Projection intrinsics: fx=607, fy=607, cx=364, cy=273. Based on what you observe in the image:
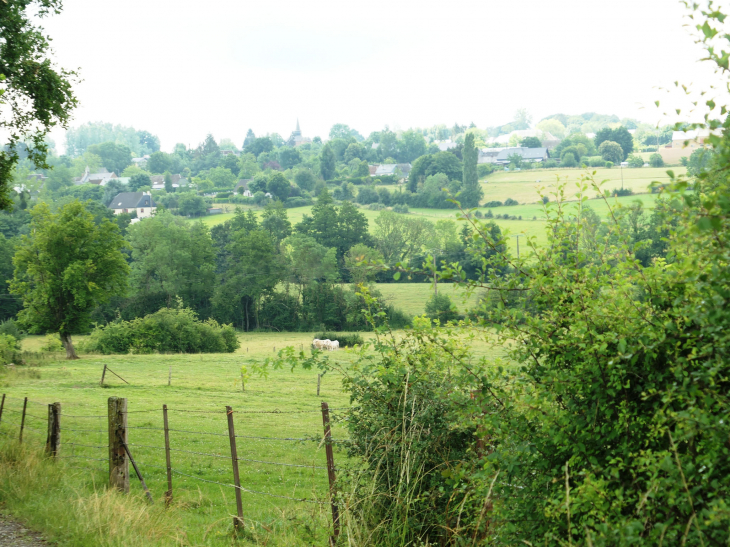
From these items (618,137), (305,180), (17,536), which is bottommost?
(17,536)

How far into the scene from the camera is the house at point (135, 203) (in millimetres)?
125375

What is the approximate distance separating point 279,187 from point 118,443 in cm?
11568

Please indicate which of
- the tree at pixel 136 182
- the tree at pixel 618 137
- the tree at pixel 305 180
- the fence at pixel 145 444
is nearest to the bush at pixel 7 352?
the fence at pixel 145 444

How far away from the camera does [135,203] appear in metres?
127

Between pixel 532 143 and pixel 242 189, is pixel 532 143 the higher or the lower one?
the higher one

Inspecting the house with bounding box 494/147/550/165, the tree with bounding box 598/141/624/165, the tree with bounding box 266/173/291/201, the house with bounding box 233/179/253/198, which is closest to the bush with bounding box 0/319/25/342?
the tree with bounding box 266/173/291/201

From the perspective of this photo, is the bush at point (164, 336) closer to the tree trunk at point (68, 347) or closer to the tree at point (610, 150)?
the tree trunk at point (68, 347)

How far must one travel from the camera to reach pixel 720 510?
2.26 metres

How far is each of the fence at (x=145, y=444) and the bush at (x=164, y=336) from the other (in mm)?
24494

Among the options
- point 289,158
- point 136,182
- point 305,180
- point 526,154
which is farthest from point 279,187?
point 289,158

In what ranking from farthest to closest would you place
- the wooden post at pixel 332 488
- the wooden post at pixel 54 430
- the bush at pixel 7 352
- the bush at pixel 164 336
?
the bush at pixel 164 336 < the bush at pixel 7 352 < the wooden post at pixel 54 430 < the wooden post at pixel 332 488

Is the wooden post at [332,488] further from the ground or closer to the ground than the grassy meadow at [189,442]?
further from the ground

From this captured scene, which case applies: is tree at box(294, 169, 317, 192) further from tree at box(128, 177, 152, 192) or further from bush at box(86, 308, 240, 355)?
bush at box(86, 308, 240, 355)

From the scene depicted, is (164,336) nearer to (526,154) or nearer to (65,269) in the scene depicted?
(65,269)
